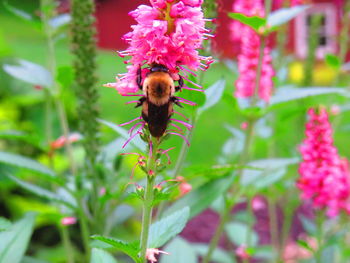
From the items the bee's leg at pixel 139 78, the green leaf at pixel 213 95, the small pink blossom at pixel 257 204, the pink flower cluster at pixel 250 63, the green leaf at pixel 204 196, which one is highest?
the pink flower cluster at pixel 250 63

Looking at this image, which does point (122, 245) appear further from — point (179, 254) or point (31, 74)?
point (31, 74)

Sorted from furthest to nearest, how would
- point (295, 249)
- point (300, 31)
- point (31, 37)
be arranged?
point (31, 37) < point (300, 31) < point (295, 249)

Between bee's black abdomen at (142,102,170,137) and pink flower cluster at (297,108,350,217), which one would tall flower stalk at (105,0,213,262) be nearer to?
bee's black abdomen at (142,102,170,137)

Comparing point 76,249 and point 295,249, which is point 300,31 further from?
point 76,249

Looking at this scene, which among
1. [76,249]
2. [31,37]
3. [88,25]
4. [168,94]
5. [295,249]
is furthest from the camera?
[31,37]

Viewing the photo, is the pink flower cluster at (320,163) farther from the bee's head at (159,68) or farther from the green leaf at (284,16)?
the bee's head at (159,68)

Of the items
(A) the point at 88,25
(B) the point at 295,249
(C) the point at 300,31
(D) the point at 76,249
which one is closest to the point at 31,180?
(D) the point at 76,249

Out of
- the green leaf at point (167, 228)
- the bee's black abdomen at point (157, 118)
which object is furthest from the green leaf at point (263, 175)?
the bee's black abdomen at point (157, 118)
